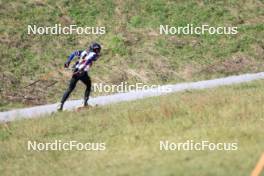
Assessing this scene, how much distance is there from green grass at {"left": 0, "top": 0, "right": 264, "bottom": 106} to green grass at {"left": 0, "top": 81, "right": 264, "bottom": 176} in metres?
5.61

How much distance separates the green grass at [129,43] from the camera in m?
22.6

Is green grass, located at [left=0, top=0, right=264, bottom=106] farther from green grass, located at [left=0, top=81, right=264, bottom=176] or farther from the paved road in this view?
green grass, located at [left=0, top=81, right=264, bottom=176]

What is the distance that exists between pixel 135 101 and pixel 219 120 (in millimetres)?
5261

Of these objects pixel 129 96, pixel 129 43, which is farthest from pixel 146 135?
pixel 129 43

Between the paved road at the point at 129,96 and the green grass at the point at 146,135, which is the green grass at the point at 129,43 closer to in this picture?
the paved road at the point at 129,96

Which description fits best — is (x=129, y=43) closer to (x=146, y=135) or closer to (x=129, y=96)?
(x=129, y=96)

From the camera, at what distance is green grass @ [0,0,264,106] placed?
22.6 m

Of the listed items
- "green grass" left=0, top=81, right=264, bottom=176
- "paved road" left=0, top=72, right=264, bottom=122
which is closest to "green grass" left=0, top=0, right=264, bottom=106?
"paved road" left=0, top=72, right=264, bottom=122

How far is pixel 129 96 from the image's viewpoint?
65.0 feet

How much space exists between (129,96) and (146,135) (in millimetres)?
7236

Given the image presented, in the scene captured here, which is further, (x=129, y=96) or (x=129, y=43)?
(x=129, y=43)

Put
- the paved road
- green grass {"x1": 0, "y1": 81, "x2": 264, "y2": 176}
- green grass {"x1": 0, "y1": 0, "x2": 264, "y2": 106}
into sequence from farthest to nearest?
green grass {"x1": 0, "y1": 0, "x2": 264, "y2": 106}
the paved road
green grass {"x1": 0, "y1": 81, "x2": 264, "y2": 176}

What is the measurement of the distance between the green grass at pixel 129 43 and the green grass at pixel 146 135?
561cm

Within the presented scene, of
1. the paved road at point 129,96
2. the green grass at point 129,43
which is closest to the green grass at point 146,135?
the paved road at point 129,96
